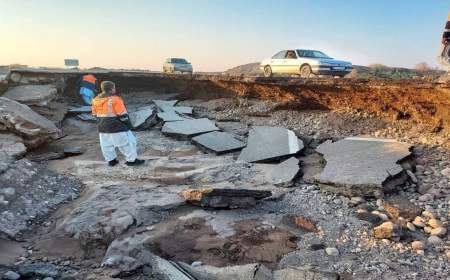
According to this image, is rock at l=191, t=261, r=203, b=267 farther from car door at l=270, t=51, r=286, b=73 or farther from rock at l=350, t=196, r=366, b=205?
car door at l=270, t=51, r=286, b=73

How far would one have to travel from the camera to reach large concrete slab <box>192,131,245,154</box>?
23.2 ft

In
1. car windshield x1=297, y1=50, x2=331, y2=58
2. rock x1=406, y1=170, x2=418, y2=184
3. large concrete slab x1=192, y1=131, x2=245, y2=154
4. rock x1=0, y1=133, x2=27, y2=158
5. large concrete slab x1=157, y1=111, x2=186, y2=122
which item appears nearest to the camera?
rock x1=406, y1=170, x2=418, y2=184

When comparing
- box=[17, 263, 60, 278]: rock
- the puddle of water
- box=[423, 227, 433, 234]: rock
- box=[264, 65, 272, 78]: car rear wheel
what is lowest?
the puddle of water

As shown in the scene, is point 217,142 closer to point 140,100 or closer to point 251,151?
point 251,151

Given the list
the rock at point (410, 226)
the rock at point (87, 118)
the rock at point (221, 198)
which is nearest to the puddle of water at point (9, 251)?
the rock at point (221, 198)

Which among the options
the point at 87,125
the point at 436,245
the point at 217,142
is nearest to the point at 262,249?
the point at 436,245

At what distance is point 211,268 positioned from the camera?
3447 mm

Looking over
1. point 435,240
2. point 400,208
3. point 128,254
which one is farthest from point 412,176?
point 128,254

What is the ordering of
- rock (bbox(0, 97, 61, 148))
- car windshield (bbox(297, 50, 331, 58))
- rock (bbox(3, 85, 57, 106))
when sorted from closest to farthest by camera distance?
rock (bbox(0, 97, 61, 148))
rock (bbox(3, 85, 57, 106))
car windshield (bbox(297, 50, 331, 58))

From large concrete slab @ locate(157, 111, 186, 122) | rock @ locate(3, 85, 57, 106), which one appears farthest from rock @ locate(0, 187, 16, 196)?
rock @ locate(3, 85, 57, 106)

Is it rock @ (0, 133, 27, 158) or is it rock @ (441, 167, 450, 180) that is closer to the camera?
rock @ (441, 167, 450, 180)

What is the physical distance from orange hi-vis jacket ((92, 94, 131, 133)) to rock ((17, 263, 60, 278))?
10.9ft

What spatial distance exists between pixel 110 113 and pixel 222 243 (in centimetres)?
369

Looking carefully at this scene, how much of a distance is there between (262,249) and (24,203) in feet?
10.5
